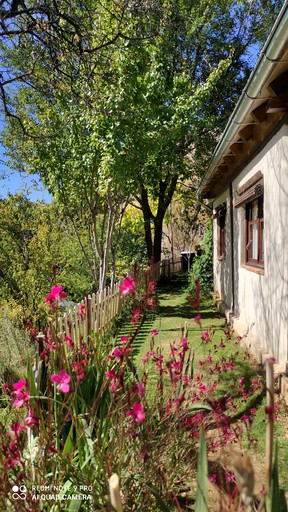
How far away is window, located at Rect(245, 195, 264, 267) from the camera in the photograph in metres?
5.85

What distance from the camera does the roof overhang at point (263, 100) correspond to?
2.94m

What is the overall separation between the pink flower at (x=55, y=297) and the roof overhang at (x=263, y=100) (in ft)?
7.73

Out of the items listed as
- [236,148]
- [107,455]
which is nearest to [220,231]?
[236,148]

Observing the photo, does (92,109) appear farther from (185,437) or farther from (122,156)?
(185,437)

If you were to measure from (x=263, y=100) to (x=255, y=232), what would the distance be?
2589mm

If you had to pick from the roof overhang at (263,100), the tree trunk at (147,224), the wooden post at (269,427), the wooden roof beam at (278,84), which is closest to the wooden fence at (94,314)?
the roof overhang at (263,100)

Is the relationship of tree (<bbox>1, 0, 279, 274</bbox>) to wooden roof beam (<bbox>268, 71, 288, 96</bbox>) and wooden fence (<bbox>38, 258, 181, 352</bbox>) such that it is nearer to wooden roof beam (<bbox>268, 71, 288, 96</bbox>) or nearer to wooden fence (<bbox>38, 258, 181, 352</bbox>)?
wooden fence (<bbox>38, 258, 181, 352</bbox>)

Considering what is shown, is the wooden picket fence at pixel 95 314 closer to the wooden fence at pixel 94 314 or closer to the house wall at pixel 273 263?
the wooden fence at pixel 94 314

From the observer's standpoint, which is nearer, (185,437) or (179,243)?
(185,437)

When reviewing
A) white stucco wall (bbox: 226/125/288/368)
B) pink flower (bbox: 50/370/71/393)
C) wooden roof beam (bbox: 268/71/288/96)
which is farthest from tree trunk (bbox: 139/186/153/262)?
pink flower (bbox: 50/370/71/393)

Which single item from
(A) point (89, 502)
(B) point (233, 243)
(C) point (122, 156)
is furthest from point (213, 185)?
(A) point (89, 502)

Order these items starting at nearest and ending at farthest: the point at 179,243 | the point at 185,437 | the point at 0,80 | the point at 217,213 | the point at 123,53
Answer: the point at 185,437, the point at 0,80, the point at 123,53, the point at 217,213, the point at 179,243

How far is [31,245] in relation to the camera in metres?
8.89

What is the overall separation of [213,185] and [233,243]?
129 inches
